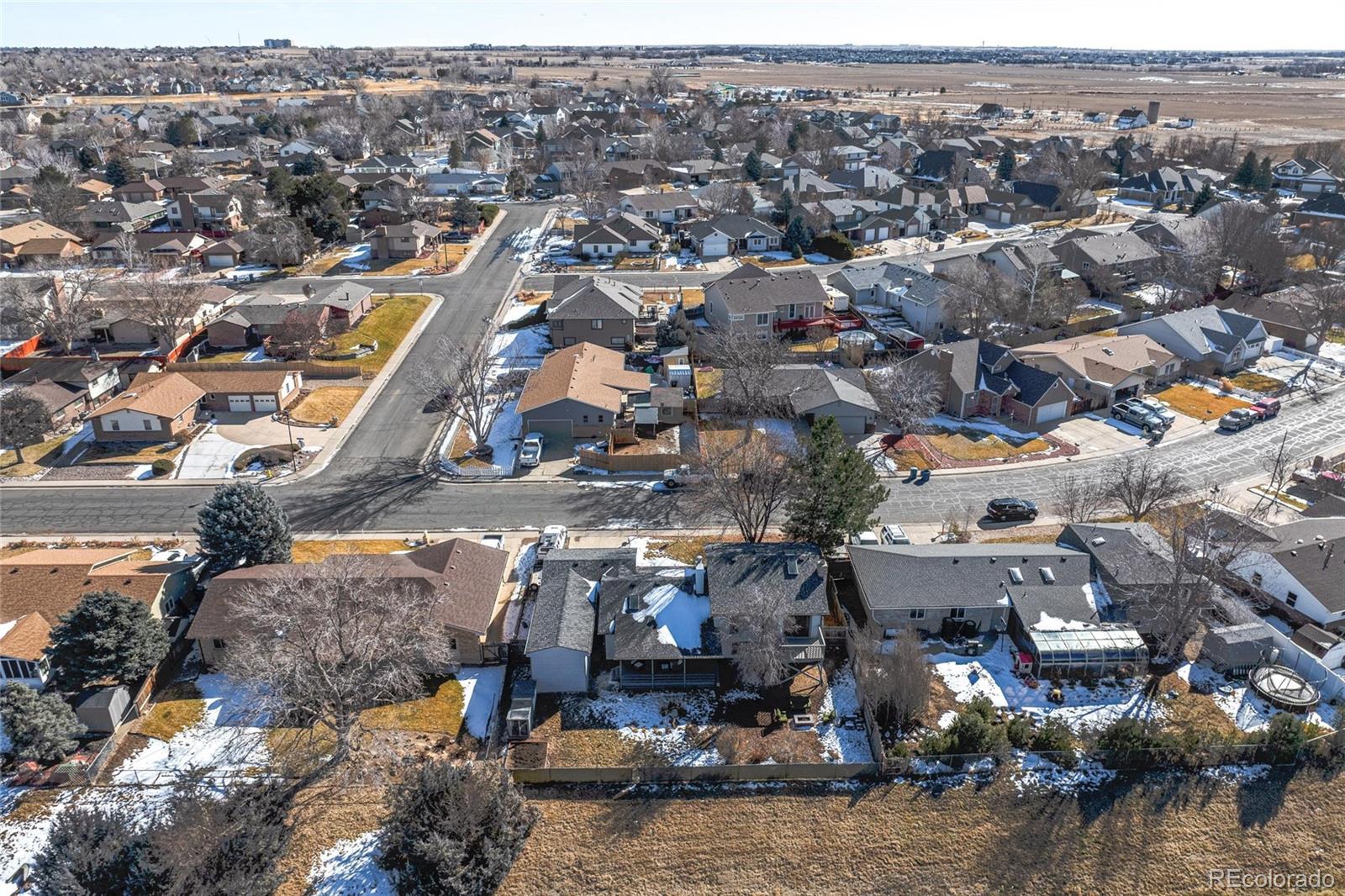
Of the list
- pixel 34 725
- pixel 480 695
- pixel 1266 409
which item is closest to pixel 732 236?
pixel 1266 409

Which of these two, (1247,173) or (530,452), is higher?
(1247,173)

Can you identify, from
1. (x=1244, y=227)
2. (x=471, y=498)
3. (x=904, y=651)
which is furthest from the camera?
(x=1244, y=227)

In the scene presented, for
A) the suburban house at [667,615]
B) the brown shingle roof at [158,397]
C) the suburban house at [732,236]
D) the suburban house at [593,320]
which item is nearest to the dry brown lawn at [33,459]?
the brown shingle roof at [158,397]

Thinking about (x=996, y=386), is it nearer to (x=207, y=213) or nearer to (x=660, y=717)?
(x=660, y=717)

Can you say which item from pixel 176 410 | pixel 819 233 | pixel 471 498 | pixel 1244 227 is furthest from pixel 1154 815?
pixel 819 233

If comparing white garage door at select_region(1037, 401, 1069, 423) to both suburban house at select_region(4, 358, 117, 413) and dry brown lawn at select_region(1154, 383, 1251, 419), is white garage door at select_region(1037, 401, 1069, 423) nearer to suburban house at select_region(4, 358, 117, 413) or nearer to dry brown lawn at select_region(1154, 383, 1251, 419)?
dry brown lawn at select_region(1154, 383, 1251, 419)

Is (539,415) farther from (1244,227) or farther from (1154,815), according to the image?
(1244,227)
